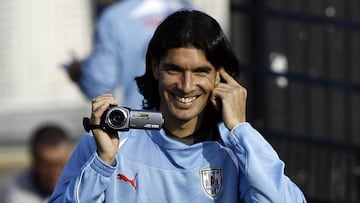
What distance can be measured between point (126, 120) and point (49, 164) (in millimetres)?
3491

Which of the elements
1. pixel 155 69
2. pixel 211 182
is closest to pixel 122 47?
pixel 155 69

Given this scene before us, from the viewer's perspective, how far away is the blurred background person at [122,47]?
7.60 meters

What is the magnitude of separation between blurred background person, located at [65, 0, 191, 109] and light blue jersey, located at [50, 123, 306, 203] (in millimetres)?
2969

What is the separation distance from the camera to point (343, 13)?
8.71m

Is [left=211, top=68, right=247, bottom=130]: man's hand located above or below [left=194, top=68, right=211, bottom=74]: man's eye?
below

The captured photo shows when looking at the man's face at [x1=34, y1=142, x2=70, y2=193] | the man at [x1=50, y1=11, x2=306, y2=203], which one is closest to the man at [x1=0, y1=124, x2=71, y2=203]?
the man's face at [x1=34, y1=142, x2=70, y2=193]

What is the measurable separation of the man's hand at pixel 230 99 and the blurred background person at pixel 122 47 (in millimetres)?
2920

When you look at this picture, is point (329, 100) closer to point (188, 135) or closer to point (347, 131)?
point (347, 131)

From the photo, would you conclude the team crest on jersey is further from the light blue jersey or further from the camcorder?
the camcorder

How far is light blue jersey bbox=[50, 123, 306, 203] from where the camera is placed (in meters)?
4.45

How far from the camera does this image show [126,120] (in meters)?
4.44

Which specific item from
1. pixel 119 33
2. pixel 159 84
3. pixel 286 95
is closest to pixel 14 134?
pixel 286 95

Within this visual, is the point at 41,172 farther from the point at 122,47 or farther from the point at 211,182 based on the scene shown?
the point at 211,182

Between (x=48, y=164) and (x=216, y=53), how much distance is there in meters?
3.43
